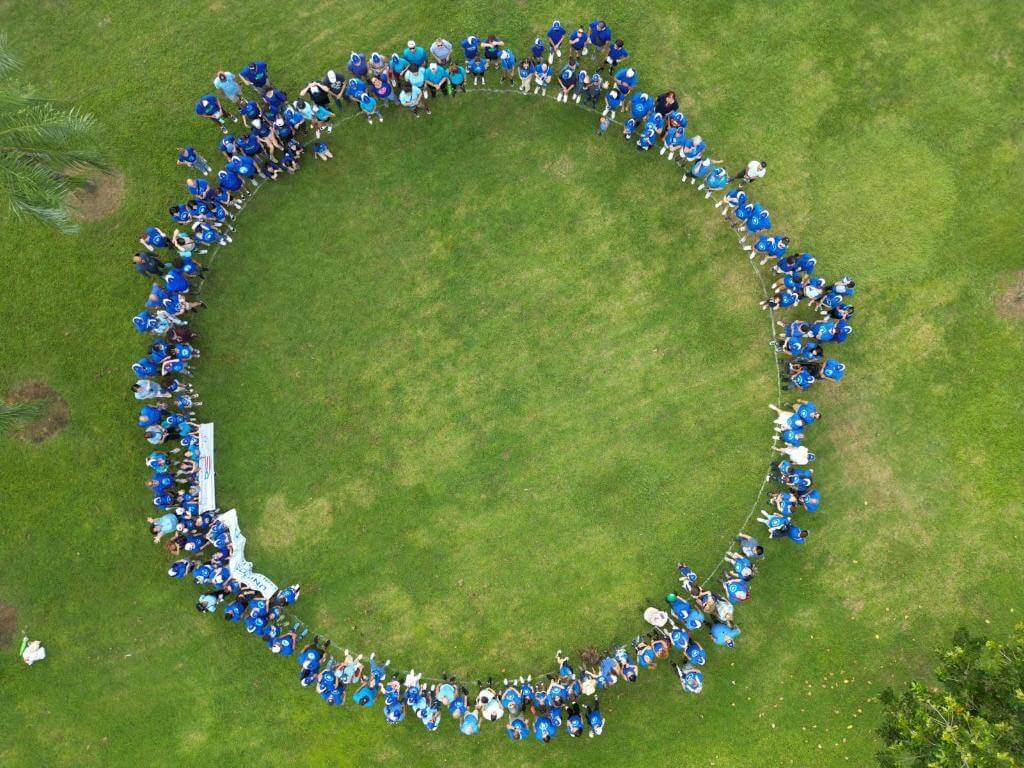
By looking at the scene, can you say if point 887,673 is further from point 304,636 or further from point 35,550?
point 35,550

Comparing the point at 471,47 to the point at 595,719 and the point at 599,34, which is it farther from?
the point at 595,719

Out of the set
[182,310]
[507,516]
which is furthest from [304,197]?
[507,516]

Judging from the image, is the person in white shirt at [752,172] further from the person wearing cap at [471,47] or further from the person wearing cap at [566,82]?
the person wearing cap at [471,47]

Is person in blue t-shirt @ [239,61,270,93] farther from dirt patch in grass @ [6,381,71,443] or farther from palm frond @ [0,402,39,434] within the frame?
palm frond @ [0,402,39,434]

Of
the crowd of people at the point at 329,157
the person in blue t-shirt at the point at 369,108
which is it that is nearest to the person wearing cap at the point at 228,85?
the crowd of people at the point at 329,157

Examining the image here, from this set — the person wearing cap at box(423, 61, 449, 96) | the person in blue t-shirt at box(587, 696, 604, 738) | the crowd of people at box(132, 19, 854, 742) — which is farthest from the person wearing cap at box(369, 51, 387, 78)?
the person in blue t-shirt at box(587, 696, 604, 738)
